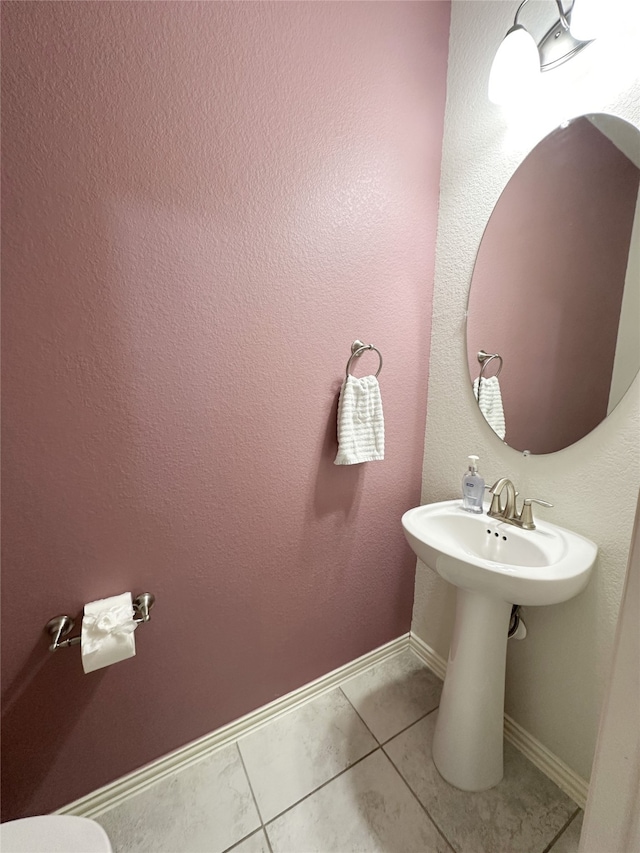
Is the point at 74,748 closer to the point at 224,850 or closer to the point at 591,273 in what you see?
the point at 224,850

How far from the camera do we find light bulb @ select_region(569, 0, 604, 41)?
83 centimetres

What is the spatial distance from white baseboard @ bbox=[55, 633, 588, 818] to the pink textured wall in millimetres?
40

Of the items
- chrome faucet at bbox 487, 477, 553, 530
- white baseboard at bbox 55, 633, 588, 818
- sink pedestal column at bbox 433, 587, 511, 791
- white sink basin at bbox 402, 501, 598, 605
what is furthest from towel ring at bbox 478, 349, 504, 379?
white baseboard at bbox 55, 633, 588, 818

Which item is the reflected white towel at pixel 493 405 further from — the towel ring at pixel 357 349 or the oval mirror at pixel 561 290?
the towel ring at pixel 357 349

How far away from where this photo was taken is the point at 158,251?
85 centimetres

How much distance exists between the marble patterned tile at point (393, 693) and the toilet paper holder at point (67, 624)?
0.92m

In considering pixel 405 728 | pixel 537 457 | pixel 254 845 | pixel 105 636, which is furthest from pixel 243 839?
pixel 537 457

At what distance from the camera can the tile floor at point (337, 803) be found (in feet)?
3.02

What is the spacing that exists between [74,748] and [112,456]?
82 centimetres

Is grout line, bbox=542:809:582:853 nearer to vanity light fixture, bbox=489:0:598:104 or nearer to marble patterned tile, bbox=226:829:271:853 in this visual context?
marble patterned tile, bbox=226:829:271:853

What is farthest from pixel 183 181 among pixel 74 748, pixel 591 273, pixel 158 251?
pixel 74 748

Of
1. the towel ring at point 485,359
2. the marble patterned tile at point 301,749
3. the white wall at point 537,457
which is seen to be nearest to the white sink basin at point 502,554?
the white wall at point 537,457

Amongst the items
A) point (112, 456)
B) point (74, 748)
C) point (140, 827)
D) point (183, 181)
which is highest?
point (183, 181)

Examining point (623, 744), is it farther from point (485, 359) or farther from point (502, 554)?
point (485, 359)
